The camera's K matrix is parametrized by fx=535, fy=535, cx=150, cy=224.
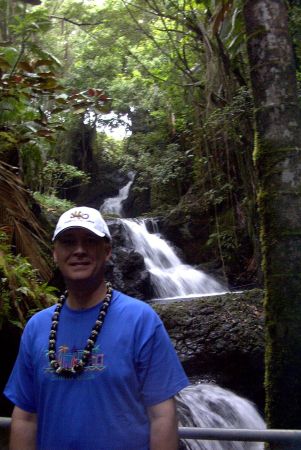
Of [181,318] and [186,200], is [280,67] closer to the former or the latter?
[181,318]

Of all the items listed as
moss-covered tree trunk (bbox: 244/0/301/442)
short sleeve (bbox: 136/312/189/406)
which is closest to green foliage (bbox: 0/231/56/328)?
moss-covered tree trunk (bbox: 244/0/301/442)

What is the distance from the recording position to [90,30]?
17.0 meters

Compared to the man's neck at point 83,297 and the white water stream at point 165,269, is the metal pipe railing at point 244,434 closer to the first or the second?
the man's neck at point 83,297

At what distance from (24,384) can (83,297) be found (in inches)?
15.1

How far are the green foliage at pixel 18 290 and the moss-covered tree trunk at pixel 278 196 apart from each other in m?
1.91

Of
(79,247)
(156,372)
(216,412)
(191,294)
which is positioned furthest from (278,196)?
(191,294)

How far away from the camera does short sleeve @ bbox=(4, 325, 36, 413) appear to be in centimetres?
198

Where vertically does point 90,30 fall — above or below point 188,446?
above

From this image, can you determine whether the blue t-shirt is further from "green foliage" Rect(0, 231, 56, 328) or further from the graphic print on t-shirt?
"green foliage" Rect(0, 231, 56, 328)

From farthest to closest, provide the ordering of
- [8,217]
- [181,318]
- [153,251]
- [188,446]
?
[153,251]
[181,318]
[188,446]
[8,217]

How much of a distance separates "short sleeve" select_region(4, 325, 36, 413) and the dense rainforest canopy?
2123mm

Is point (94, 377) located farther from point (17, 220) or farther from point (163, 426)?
point (17, 220)

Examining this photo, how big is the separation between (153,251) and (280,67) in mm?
10524

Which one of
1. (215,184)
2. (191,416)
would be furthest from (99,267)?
(215,184)
